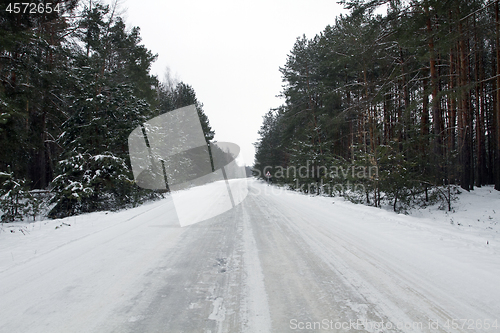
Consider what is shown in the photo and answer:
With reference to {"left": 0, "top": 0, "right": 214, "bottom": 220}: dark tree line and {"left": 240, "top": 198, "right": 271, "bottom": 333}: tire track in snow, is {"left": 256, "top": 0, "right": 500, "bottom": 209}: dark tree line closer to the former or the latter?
{"left": 240, "top": 198, "right": 271, "bottom": 333}: tire track in snow

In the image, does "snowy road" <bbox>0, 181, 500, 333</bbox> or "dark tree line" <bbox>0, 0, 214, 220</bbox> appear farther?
"dark tree line" <bbox>0, 0, 214, 220</bbox>

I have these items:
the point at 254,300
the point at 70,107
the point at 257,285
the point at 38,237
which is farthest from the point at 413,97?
the point at 70,107

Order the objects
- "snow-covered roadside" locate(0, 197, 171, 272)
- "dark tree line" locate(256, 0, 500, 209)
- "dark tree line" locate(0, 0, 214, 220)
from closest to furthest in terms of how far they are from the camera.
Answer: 1. "snow-covered roadside" locate(0, 197, 171, 272)
2. "dark tree line" locate(0, 0, 214, 220)
3. "dark tree line" locate(256, 0, 500, 209)

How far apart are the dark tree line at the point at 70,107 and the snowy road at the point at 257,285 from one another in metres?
5.79

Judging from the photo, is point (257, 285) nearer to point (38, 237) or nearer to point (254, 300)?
point (254, 300)

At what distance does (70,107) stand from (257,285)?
12.2 metres

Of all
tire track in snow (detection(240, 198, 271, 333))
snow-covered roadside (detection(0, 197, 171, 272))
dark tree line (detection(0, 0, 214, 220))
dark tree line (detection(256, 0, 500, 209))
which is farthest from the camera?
dark tree line (detection(256, 0, 500, 209))

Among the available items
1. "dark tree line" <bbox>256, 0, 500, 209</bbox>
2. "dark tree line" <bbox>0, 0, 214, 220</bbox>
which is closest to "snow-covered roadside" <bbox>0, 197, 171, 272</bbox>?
"dark tree line" <bbox>0, 0, 214, 220</bbox>

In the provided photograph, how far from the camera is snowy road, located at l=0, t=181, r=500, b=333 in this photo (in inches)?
89.4

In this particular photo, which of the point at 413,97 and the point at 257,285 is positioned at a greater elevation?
the point at 413,97

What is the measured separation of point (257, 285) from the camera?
119 inches

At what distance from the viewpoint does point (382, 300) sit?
8.61ft

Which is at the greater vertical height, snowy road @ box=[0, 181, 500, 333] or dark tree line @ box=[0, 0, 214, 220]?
dark tree line @ box=[0, 0, 214, 220]

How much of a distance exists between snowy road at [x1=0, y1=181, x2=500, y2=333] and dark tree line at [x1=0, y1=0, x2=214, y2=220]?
5.79 m
